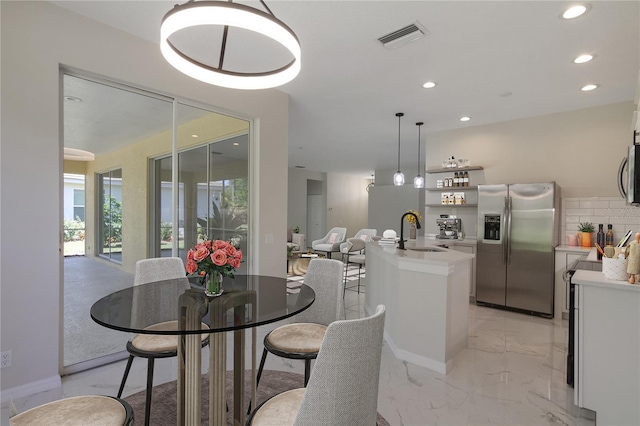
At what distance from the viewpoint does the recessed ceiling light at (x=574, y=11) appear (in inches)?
90.7

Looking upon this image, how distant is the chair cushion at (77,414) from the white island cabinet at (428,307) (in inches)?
90.7

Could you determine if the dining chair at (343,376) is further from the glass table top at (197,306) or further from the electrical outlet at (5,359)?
the electrical outlet at (5,359)

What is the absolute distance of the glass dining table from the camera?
4.61 feet

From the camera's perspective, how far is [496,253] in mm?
4574

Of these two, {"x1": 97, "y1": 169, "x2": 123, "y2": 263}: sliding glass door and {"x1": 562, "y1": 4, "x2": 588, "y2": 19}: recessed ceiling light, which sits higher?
{"x1": 562, "y1": 4, "x2": 588, "y2": 19}: recessed ceiling light

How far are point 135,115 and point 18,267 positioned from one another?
1.57 meters

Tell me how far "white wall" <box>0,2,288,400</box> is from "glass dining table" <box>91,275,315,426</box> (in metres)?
Answer: 0.98

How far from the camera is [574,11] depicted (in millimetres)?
2348

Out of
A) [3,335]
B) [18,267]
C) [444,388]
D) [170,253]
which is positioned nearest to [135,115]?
[170,253]

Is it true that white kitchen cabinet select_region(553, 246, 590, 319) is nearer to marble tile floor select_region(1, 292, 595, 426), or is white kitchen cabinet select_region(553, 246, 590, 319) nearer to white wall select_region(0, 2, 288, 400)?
marble tile floor select_region(1, 292, 595, 426)

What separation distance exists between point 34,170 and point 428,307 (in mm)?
3162

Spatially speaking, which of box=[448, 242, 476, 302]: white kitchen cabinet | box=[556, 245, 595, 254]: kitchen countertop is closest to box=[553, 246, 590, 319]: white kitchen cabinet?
box=[556, 245, 595, 254]: kitchen countertop

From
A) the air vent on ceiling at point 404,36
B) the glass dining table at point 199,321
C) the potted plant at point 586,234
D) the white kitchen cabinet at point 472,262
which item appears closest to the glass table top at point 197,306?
the glass dining table at point 199,321

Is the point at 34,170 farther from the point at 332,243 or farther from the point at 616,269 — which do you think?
the point at 332,243
